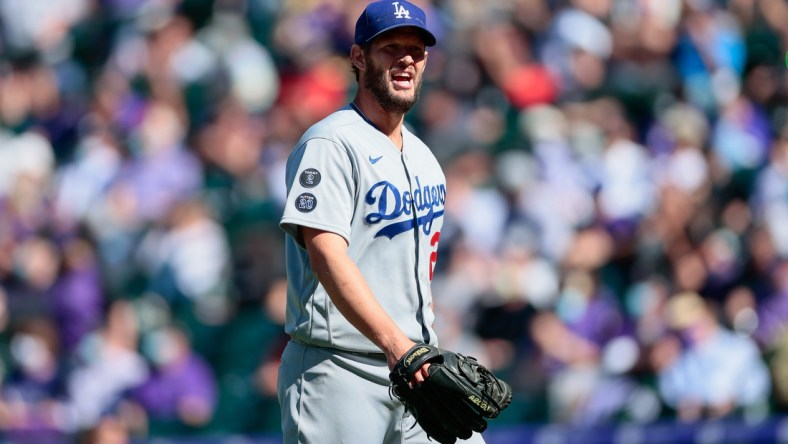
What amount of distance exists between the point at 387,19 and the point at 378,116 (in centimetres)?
32

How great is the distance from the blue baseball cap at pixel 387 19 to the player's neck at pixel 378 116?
0.19 meters

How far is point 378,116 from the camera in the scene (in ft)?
13.6

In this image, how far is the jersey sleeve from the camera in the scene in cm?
385

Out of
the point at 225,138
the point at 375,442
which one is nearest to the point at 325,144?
the point at 375,442

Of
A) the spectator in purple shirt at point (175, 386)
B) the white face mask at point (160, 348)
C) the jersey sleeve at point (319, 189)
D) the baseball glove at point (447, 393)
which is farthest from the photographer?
the white face mask at point (160, 348)

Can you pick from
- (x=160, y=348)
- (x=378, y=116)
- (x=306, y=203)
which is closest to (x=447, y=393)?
(x=306, y=203)

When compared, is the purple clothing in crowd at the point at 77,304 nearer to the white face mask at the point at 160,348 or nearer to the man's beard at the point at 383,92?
the white face mask at the point at 160,348

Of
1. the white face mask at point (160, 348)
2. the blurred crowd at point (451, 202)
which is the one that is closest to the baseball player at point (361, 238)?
the blurred crowd at point (451, 202)

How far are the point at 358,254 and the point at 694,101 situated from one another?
7.13 meters

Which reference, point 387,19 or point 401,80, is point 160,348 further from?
point 387,19

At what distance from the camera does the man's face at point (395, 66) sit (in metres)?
4.04

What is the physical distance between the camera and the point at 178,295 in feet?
27.6

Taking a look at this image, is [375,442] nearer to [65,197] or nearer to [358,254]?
[358,254]

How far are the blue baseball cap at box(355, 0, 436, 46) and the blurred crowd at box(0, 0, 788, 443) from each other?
3942mm
